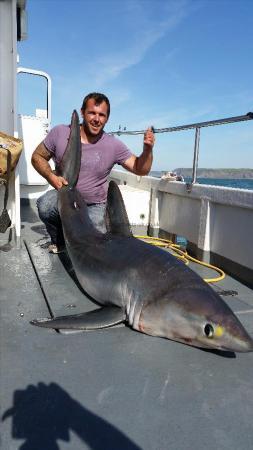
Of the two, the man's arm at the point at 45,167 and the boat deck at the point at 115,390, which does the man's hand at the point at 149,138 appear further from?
the boat deck at the point at 115,390

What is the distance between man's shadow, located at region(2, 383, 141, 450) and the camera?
5.28 feet

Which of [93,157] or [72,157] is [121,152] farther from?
[72,157]

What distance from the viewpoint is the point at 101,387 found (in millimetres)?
2006

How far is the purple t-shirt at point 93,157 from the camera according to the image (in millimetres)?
4242

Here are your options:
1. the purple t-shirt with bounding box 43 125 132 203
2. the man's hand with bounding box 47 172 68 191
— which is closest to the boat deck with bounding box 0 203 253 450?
the man's hand with bounding box 47 172 68 191

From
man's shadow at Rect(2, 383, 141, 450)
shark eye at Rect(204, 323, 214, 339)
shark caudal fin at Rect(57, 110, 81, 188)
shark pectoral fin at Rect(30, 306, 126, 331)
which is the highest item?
shark caudal fin at Rect(57, 110, 81, 188)

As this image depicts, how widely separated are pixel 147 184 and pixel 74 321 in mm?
4303

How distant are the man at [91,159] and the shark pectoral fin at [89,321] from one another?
173 centimetres

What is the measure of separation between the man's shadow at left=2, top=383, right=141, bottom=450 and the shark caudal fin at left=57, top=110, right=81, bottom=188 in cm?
246

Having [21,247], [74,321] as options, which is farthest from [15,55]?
[74,321]

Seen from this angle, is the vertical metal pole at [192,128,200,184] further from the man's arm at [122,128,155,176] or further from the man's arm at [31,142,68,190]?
the man's arm at [31,142,68,190]

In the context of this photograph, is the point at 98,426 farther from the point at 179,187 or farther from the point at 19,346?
the point at 179,187

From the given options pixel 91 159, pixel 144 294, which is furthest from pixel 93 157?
pixel 144 294

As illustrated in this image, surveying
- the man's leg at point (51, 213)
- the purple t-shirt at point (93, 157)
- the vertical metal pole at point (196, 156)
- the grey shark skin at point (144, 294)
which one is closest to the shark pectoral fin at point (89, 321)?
the grey shark skin at point (144, 294)
